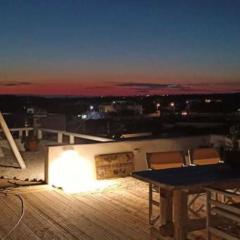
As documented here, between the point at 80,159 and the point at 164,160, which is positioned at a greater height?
the point at 164,160

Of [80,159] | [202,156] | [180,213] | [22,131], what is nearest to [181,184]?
[180,213]

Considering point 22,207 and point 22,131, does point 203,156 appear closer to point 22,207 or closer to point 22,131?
point 22,207

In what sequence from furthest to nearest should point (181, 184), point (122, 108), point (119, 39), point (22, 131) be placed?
1. point (122, 108)
2. point (22, 131)
3. point (119, 39)
4. point (181, 184)

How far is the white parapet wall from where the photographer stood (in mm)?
6875

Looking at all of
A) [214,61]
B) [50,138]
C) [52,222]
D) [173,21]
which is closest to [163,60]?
[214,61]

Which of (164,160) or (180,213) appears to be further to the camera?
(164,160)

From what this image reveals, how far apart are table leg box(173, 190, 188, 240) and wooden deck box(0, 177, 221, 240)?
0.66 meters

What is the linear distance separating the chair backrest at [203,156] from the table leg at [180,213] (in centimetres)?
197

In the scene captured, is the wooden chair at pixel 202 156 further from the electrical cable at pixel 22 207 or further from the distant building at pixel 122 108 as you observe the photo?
the distant building at pixel 122 108

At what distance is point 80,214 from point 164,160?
1214 millimetres

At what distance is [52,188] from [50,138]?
7.41 m

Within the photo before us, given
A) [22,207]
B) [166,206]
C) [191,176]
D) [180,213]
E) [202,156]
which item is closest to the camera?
[180,213]

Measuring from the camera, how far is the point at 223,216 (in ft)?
10.6

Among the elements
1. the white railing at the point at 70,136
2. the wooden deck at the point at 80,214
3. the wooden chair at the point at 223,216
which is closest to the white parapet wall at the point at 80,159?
the wooden deck at the point at 80,214
